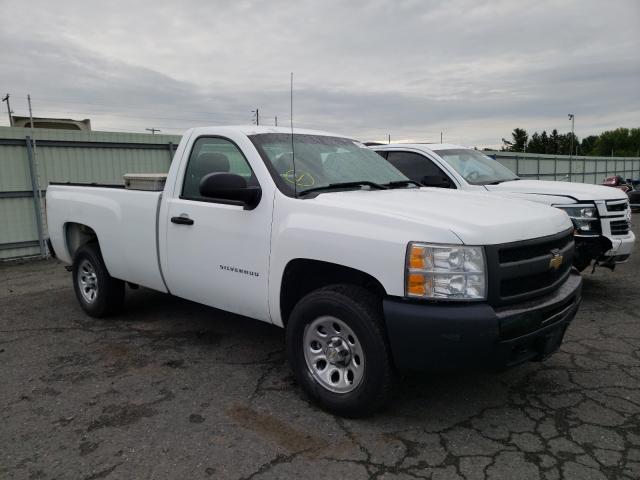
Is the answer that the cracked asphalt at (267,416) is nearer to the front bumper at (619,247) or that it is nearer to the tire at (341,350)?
the tire at (341,350)

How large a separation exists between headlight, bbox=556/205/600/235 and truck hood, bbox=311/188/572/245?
2.56 m

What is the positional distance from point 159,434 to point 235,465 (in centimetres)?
61

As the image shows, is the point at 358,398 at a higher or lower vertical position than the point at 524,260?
lower

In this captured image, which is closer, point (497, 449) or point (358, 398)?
point (497, 449)

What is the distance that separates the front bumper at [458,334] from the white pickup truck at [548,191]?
3.45 m

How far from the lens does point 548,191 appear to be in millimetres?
6531

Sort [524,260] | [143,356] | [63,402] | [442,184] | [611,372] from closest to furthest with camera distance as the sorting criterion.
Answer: [524,260] < [63,402] < [611,372] < [143,356] < [442,184]

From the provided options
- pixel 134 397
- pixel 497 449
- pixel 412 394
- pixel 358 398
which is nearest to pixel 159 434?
pixel 134 397

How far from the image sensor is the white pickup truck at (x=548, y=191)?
5996 millimetres

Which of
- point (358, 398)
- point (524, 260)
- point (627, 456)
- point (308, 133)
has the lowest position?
point (627, 456)

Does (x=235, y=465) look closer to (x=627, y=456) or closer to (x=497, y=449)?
(x=497, y=449)

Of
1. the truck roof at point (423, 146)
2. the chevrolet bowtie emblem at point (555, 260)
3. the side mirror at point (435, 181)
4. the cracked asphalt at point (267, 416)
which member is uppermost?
the truck roof at point (423, 146)

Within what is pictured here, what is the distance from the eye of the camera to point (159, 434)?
3137mm

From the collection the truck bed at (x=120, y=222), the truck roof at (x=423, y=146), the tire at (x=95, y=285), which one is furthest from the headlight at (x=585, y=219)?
the tire at (x=95, y=285)
